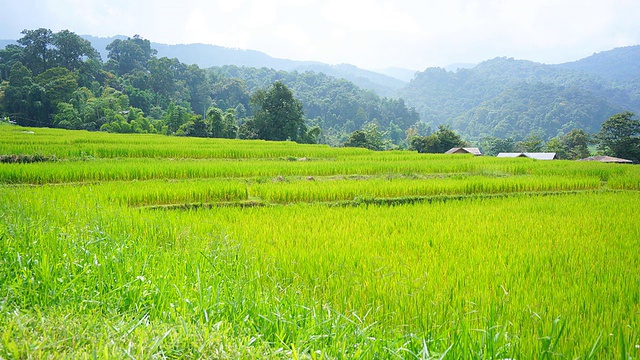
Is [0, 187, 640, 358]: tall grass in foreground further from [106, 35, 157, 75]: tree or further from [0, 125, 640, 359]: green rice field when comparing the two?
[106, 35, 157, 75]: tree

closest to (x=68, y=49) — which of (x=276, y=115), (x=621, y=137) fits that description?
(x=276, y=115)

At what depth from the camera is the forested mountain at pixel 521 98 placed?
290 ft

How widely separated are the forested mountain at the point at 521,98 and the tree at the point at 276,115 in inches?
1373

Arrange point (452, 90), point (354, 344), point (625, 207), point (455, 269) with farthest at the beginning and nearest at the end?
point (452, 90) → point (625, 207) → point (455, 269) → point (354, 344)

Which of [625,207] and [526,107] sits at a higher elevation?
[526,107]

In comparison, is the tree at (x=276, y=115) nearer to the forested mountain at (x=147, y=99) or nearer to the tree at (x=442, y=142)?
the forested mountain at (x=147, y=99)

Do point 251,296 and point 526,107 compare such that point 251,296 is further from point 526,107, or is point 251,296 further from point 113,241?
point 526,107

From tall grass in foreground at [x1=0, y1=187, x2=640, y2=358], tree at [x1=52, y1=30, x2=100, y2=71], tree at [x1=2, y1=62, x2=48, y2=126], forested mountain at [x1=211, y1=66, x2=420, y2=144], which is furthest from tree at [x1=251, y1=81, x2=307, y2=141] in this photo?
tall grass in foreground at [x1=0, y1=187, x2=640, y2=358]

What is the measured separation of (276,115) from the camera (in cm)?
4050

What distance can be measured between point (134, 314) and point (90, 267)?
841mm

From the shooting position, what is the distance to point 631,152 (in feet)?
115

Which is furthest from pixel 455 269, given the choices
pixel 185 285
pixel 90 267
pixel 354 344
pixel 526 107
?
pixel 526 107

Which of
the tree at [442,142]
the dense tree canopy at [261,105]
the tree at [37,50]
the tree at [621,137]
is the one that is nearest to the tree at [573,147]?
the dense tree canopy at [261,105]

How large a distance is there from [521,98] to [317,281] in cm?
11685
